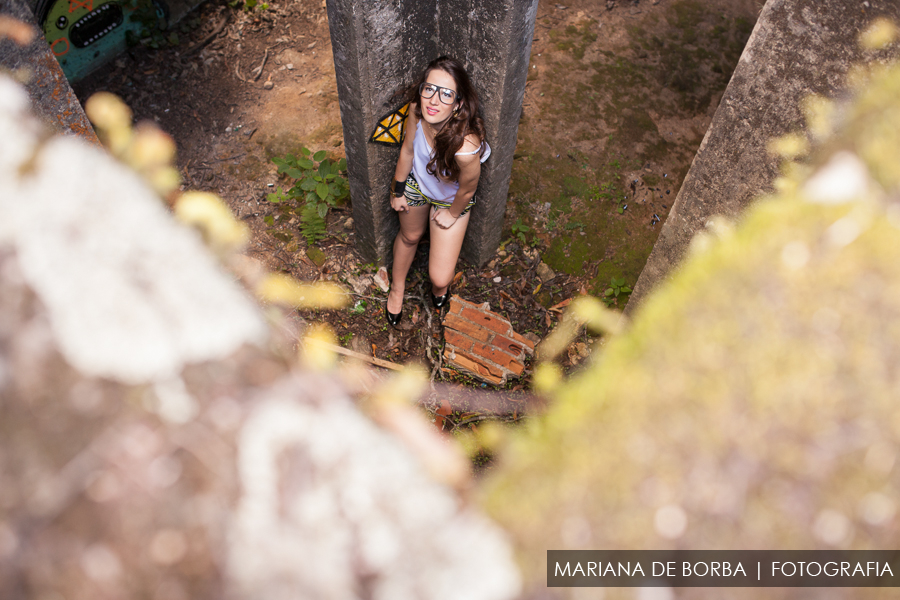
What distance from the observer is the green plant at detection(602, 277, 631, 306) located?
427cm

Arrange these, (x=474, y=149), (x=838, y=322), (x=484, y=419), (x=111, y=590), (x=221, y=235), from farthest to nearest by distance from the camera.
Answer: (x=484, y=419) < (x=474, y=149) < (x=221, y=235) < (x=838, y=322) < (x=111, y=590)

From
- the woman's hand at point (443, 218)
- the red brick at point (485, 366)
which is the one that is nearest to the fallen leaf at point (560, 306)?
the red brick at point (485, 366)

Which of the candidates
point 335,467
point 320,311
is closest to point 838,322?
point 335,467

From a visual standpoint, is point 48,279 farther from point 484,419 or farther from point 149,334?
point 484,419

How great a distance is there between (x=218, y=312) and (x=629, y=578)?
0.69 m

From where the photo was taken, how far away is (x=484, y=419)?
375 cm

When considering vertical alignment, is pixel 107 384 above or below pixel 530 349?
below

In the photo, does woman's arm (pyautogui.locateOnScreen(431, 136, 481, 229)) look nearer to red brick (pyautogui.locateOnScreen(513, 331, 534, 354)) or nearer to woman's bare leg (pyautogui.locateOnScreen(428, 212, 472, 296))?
woman's bare leg (pyautogui.locateOnScreen(428, 212, 472, 296))

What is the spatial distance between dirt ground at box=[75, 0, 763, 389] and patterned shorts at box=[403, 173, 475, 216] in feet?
2.61

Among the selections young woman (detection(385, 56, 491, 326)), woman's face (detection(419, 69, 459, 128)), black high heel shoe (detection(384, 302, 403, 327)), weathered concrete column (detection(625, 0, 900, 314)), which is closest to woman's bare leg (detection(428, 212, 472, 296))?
young woman (detection(385, 56, 491, 326))

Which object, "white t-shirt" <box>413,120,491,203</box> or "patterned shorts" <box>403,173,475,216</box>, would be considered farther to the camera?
"patterned shorts" <box>403,173,475,216</box>

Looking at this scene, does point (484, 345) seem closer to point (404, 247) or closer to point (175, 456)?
point (404, 247)

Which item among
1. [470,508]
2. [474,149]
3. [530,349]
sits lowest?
[470,508]

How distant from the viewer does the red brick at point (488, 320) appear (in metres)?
3.96
